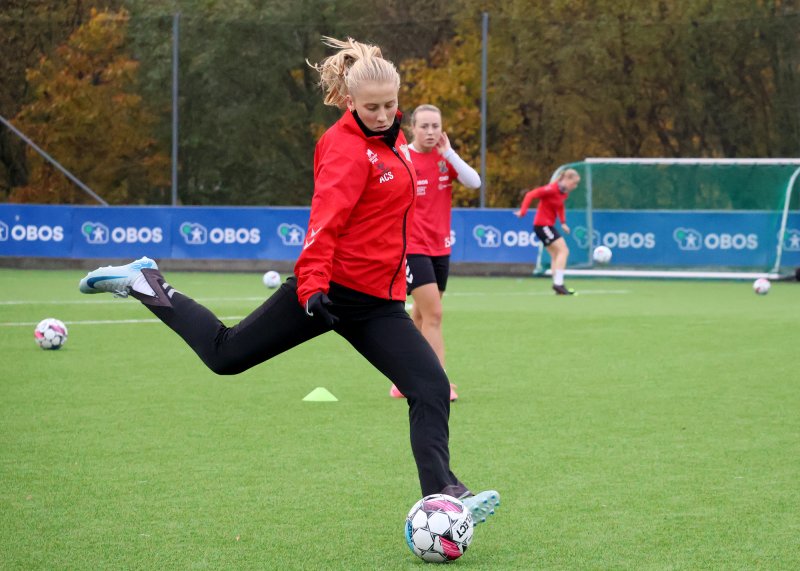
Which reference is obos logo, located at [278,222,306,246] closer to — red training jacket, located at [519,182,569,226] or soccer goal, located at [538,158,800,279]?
soccer goal, located at [538,158,800,279]

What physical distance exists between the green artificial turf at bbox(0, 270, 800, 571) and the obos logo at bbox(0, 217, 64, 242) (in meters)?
14.8

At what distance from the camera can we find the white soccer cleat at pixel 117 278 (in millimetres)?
6227

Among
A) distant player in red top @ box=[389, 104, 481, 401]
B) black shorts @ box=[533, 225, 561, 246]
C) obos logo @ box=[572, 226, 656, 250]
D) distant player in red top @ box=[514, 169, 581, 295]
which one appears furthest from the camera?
obos logo @ box=[572, 226, 656, 250]

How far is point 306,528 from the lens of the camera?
5.79 m

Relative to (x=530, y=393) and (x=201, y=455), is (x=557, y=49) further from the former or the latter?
(x=201, y=455)

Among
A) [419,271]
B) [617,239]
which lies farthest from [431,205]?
[617,239]

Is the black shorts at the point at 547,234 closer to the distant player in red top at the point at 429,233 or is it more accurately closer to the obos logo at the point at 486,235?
the obos logo at the point at 486,235

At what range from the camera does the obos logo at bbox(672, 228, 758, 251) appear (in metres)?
26.8

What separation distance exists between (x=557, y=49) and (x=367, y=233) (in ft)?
102

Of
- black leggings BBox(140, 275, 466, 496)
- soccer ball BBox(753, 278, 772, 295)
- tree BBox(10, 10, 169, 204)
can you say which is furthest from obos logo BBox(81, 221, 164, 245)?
black leggings BBox(140, 275, 466, 496)

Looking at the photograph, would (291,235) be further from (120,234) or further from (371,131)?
(371,131)

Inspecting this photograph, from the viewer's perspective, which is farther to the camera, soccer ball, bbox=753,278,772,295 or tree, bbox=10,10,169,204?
tree, bbox=10,10,169,204

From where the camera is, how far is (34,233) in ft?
94.2

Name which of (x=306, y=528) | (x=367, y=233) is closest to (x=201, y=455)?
(x=306, y=528)
